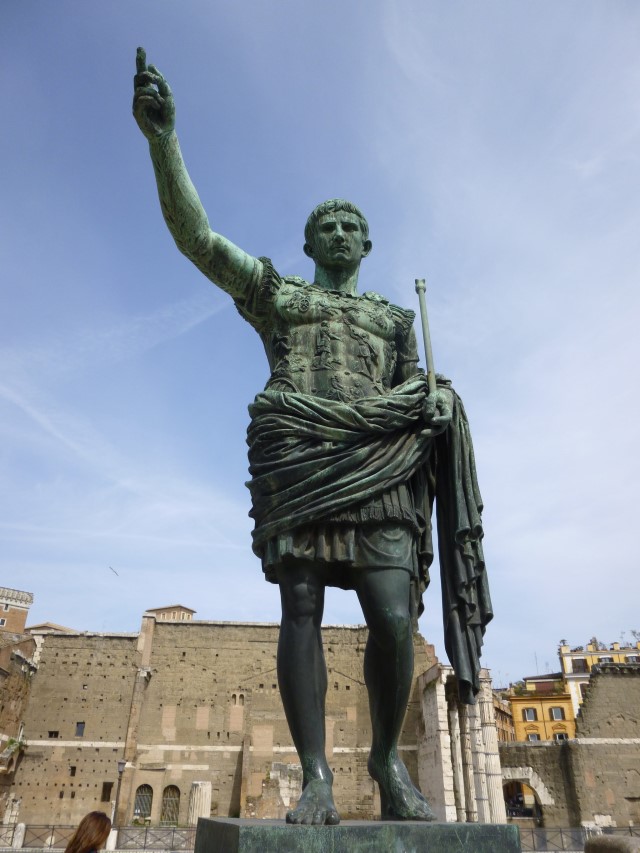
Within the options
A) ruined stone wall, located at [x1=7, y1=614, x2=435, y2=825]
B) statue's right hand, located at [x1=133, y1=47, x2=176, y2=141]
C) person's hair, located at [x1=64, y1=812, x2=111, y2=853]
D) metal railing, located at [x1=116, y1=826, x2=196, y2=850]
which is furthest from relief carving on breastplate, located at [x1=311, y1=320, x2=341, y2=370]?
ruined stone wall, located at [x1=7, y1=614, x2=435, y2=825]

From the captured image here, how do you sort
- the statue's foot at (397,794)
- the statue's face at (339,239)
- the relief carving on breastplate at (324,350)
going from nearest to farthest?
the statue's foot at (397,794) < the relief carving on breastplate at (324,350) < the statue's face at (339,239)

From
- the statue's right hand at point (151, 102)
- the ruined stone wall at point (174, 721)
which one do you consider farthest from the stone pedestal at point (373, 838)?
the ruined stone wall at point (174, 721)

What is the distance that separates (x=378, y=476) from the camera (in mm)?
2617

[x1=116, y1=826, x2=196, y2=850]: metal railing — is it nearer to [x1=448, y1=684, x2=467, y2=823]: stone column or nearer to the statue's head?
[x1=448, y1=684, x2=467, y2=823]: stone column

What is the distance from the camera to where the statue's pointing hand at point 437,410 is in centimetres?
279

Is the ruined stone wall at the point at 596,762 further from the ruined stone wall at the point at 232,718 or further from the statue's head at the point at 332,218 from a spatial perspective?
the statue's head at the point at 332,218

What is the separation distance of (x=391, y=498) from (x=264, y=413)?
0.63 m

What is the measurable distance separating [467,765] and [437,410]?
29.0 m

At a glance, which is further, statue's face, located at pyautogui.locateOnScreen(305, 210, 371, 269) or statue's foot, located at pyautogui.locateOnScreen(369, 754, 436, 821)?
statue's face, located at pyautogui.locateOnScreen(305, 210, 371, 269)

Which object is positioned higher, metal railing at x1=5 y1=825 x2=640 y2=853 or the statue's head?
the statue's head

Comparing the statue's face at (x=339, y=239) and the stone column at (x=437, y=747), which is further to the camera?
the stone column at (x=437, y=747)

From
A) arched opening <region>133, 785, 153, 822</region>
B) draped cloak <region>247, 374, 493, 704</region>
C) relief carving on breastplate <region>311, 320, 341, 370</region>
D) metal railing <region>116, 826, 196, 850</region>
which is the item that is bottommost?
metal railing <region>116, 826, 196, 850</region>

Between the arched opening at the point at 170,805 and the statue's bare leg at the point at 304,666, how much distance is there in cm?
3323

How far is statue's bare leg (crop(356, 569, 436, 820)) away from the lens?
8.20 feet
